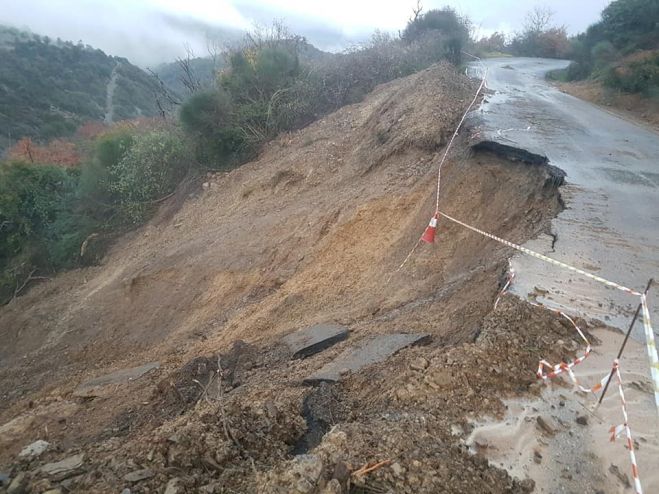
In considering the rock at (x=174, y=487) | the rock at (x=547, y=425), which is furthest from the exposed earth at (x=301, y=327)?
the rock at (x=547, y=425)

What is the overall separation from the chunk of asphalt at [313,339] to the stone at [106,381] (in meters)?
2.50

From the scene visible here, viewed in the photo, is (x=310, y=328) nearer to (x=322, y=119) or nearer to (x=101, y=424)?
(x=101, y=424)

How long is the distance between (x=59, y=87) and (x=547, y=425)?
71.7 m

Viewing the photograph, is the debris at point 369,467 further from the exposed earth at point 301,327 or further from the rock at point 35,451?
the rock at point 35,451

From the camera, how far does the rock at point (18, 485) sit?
10.1ft

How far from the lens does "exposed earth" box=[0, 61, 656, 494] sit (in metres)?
3.12

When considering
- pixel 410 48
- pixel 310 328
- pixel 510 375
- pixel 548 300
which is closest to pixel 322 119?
pixel 410 48

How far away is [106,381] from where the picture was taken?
693 centimetres

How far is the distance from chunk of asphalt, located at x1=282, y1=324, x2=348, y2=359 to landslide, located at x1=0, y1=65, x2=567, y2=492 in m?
0.20

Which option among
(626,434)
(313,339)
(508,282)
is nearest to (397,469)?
(626,434)

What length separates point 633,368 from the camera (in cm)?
414

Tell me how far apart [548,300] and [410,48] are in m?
17.1

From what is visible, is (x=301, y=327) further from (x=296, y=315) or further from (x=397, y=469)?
(x=397, y=469)

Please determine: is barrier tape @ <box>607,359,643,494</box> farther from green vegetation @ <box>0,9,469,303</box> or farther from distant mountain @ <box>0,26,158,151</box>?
distant mountain @ <box>0,26,158,151</box>
